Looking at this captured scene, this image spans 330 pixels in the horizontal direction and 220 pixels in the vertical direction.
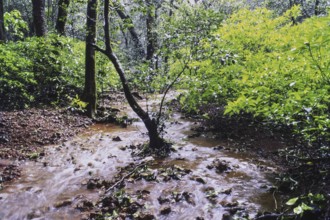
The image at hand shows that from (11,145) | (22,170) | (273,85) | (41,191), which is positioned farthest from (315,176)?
(11,145)

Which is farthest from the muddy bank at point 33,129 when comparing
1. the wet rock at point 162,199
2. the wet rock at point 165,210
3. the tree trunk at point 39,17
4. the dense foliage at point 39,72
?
the wet rock at point 165,210

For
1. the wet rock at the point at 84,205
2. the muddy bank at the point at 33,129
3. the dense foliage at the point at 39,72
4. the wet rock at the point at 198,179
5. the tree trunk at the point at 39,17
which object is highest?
the tree trunk at the point at 39,17

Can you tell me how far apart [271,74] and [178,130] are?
4705 millimetres

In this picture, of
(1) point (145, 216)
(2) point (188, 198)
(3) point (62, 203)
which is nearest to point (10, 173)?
(3) point (62, 203)

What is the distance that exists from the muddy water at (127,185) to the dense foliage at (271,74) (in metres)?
Result: 1.12

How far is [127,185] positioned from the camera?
5.54 meters

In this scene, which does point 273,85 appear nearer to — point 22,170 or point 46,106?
point 22,170

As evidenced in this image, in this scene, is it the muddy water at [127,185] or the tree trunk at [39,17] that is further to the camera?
the tree trunk at [39,17]

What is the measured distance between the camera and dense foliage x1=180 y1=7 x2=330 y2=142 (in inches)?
150

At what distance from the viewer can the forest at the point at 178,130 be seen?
4445mm

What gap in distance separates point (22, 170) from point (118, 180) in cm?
211

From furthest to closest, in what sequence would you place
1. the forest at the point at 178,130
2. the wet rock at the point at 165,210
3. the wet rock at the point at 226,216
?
the wet rock at the point at 165,210 → the forest at the point at 178,130 → the wet rock at the point at 226,216

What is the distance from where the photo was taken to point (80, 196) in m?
5.17

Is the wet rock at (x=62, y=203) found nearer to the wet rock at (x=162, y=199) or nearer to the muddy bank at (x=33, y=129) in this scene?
the wet rock at (x=162, y=199)
